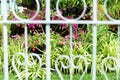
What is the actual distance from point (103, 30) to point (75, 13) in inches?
33.7

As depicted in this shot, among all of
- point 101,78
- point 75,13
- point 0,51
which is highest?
point 75,13

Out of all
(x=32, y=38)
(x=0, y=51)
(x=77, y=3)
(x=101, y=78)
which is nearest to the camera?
(x=101, y=78)

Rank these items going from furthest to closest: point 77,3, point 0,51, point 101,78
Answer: point 77,3, point 0,51, point 101,78

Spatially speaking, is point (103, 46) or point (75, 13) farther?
point (75, 13)

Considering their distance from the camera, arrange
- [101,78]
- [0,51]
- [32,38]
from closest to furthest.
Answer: [101,78] < [0,51] < [32,38]

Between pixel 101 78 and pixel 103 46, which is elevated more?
pixel 103 46

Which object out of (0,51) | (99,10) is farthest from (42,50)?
(99,10)

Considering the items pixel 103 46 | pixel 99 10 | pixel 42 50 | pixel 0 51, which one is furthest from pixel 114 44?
pixel 0 51

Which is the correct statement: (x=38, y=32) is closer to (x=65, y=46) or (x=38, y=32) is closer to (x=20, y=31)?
(x=20, y=31)

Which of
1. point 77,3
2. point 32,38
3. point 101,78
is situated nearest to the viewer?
point 101,78

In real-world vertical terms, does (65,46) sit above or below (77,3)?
below

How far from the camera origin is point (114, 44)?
4.73m

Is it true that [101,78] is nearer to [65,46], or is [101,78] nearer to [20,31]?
[65,46]

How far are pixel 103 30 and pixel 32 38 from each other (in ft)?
3.06
